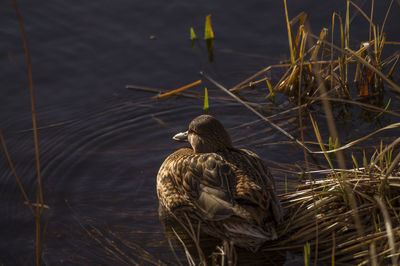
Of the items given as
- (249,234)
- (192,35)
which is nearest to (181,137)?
(249,234)

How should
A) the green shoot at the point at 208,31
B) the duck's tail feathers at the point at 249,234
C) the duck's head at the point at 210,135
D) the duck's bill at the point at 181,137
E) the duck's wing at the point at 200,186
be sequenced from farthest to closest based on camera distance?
the green shoot at the point at 208,31 < the duck's bill at the point at 181,137 < the duck's head at the point at 210,135 < the duck's wing at the point at 200,186 < the duck's tail feathers at the point at 249,234

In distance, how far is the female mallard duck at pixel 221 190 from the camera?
4.21m

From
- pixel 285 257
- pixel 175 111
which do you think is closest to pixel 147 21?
pixel 175 111

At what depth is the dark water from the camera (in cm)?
489

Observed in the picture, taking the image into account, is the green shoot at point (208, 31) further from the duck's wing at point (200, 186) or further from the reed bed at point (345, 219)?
the reed bed at point (345, 219)

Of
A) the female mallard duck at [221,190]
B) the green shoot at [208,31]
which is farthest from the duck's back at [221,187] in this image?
the green shoot at [208,31]

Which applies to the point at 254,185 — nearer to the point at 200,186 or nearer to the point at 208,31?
the point at 200,186

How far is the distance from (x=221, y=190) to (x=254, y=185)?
0.26 m

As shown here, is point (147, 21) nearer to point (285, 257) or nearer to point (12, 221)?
point (12, 221)

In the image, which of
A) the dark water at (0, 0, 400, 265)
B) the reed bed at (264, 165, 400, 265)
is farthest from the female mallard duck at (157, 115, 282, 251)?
the dark water at (0, 0, 400, 265)

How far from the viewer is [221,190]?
14.3 feet

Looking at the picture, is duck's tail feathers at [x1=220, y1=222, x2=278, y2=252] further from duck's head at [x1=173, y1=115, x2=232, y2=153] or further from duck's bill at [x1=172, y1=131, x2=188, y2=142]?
duck's bill at [x1=172, y1=131, x2=188, y2=142]

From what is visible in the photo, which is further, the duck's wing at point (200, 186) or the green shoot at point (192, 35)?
the green shoot at point (192, 35)

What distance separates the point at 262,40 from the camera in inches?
282
